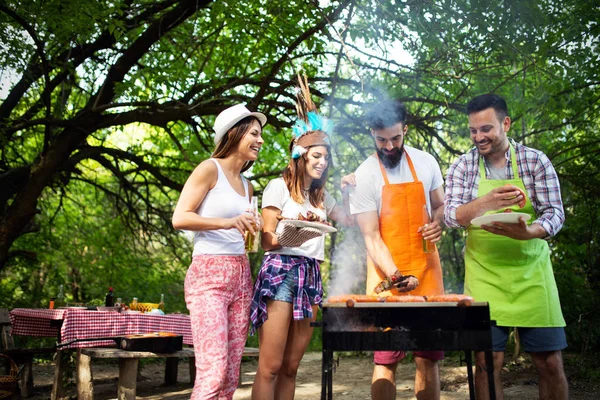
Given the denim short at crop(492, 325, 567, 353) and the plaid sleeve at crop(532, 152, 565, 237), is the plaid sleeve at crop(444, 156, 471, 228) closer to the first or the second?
the plaid sleeve at crop(532, 152, 565, 237)

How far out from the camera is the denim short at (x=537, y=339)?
3359mm

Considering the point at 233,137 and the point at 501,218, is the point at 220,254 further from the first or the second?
the point at 501,218

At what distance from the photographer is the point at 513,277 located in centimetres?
344

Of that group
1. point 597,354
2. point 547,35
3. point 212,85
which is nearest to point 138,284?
point 212,85

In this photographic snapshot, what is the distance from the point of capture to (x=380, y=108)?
3795 millimetres

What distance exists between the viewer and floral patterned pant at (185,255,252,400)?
122 inches

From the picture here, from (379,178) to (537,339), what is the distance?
127 centimetres

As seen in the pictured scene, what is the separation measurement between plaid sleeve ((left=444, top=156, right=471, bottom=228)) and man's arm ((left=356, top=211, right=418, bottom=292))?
1.28 ft

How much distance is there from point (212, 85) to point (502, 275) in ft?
16.6

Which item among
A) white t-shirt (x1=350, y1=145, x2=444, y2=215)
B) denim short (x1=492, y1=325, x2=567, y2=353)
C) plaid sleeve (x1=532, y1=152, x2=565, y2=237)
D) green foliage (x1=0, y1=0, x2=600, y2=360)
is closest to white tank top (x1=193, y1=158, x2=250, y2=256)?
white t-shirt (x1=350, y1=145, x2=444, y2=215)

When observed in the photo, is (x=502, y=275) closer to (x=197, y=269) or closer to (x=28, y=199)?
(x=197, y=269)

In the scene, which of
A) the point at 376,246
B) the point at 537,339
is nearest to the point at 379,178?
the point at 376,246

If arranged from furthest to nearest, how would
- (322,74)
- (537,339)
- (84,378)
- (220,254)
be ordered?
(322,74), (84,378), (537,339), (220,254)

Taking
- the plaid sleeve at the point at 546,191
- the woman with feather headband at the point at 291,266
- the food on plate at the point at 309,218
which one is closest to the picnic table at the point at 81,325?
the woman with feather headband at the point at 291,266
